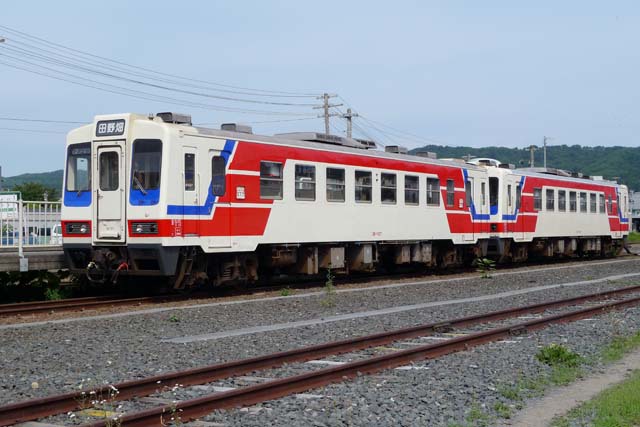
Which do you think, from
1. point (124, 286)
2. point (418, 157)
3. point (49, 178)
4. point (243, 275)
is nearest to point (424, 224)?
point (418, 157)

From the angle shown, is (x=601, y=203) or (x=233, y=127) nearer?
(x=233, y=127)

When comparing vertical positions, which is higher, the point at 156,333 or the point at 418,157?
the point at 418,157

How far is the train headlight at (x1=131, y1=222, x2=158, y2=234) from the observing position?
14797 mm

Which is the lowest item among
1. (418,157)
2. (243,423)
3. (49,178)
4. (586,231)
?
(243,423)

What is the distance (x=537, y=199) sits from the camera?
28.7 m

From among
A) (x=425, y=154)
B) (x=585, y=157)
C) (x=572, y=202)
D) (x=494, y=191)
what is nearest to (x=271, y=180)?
(x=425, y=154)

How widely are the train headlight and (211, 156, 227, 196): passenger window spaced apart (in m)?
1.48

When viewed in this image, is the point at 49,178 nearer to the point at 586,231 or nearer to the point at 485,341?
the point at 586,231

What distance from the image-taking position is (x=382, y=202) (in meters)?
20.6

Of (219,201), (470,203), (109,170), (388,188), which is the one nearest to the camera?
(109,170)

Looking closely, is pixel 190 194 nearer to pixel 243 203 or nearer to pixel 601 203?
pixel 243 203

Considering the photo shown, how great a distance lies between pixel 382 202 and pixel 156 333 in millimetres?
10308

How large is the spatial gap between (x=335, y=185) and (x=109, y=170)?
5.61 metres

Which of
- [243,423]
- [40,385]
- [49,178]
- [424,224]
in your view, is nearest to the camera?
[243,423]
